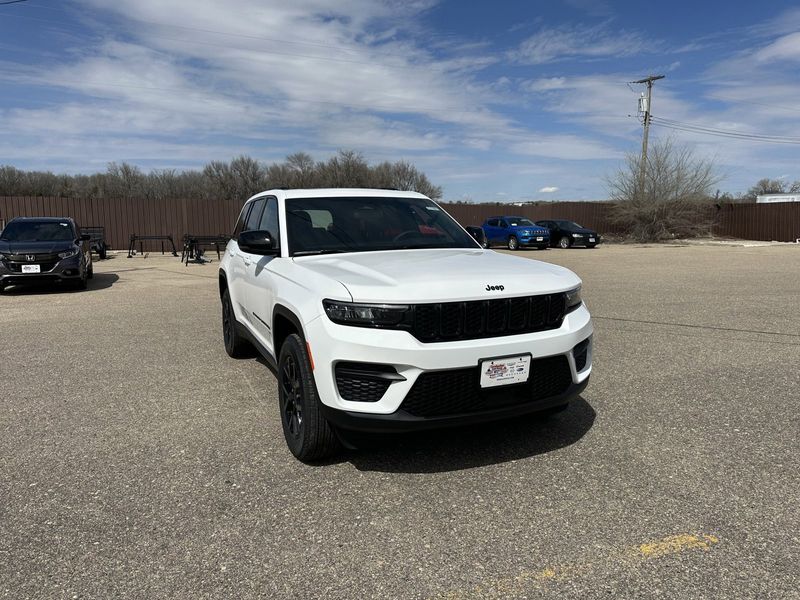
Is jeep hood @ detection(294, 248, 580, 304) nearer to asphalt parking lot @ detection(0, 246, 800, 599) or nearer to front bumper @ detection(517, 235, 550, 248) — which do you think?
asphalt parking lot @ detection(0, 246, 800, 599)

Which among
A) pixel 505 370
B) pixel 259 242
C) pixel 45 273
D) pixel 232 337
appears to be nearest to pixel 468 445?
pixel 505 370

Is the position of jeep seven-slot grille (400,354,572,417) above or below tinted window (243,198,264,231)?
below

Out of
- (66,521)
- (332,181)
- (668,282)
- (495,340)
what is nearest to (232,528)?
(66,521)

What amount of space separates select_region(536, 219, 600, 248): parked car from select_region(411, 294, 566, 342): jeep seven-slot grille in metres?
25.9

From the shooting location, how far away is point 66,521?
2.92 m

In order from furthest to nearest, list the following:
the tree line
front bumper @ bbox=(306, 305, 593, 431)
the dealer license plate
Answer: the tree line → the dealer license plate → front bumper @ bbox=(306, 305, 593, 431)

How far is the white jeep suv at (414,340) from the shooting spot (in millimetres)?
3021

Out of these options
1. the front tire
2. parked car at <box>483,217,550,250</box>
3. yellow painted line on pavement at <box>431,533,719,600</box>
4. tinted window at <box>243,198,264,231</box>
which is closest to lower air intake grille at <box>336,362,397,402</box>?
the front tire

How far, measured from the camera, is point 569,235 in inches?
1103

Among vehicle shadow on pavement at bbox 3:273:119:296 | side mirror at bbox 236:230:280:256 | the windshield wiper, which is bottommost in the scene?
vehicle shadow on pavement at bbox 3:273:119:296

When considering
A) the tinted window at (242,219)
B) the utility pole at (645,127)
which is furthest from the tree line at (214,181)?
the tinted window at (242,219)

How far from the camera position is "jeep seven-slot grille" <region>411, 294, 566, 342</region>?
306cm

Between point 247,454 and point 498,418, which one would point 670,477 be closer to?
point 498,418

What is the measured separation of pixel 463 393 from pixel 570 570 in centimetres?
99
